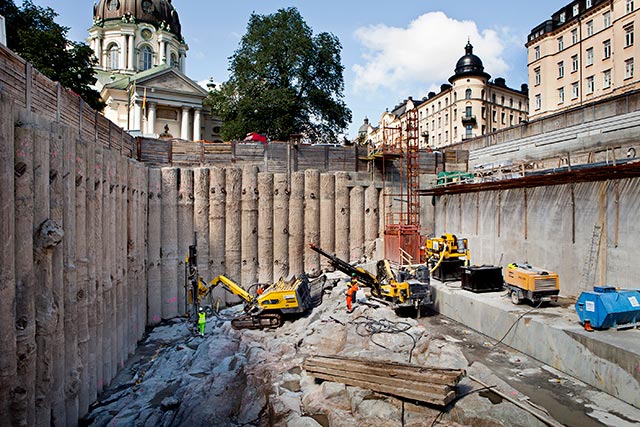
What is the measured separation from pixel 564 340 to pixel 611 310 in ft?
4.14

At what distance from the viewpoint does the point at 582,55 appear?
35.3 m

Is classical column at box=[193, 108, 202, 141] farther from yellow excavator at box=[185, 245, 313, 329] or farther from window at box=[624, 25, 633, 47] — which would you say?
window at box=[624, 25, 633, 47]

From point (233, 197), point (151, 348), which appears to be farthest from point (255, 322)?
point (233, 197)

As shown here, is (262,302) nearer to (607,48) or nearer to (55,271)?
(55,271)

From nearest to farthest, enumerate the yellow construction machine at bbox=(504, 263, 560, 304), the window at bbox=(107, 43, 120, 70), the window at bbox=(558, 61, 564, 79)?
the yellow construction machine at bbox=(504, 263, 560, 304), the window at bbox=(558, 61, 564, 79), the window at bbox=(107, 43, 120, 70)

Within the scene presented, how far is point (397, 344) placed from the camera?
425 inches

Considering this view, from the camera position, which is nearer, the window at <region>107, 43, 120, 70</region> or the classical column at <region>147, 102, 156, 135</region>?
the classical column at <region>147, 102, 156, 135</region>

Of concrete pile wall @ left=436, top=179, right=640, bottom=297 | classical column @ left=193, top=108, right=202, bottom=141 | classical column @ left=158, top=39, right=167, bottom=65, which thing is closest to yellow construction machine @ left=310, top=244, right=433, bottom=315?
concrete pile wall @ left=436, top=179, right=640, bottom=297

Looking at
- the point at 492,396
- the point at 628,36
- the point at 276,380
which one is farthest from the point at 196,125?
the point at 492,396

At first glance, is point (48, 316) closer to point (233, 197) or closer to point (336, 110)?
point (233, 197)

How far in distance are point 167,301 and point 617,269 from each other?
52.3 feet

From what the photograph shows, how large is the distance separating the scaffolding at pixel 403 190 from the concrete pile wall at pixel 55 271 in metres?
12.6

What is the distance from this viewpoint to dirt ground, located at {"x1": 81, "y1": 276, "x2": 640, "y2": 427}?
767cm

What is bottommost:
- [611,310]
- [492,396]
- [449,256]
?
[492,396]
